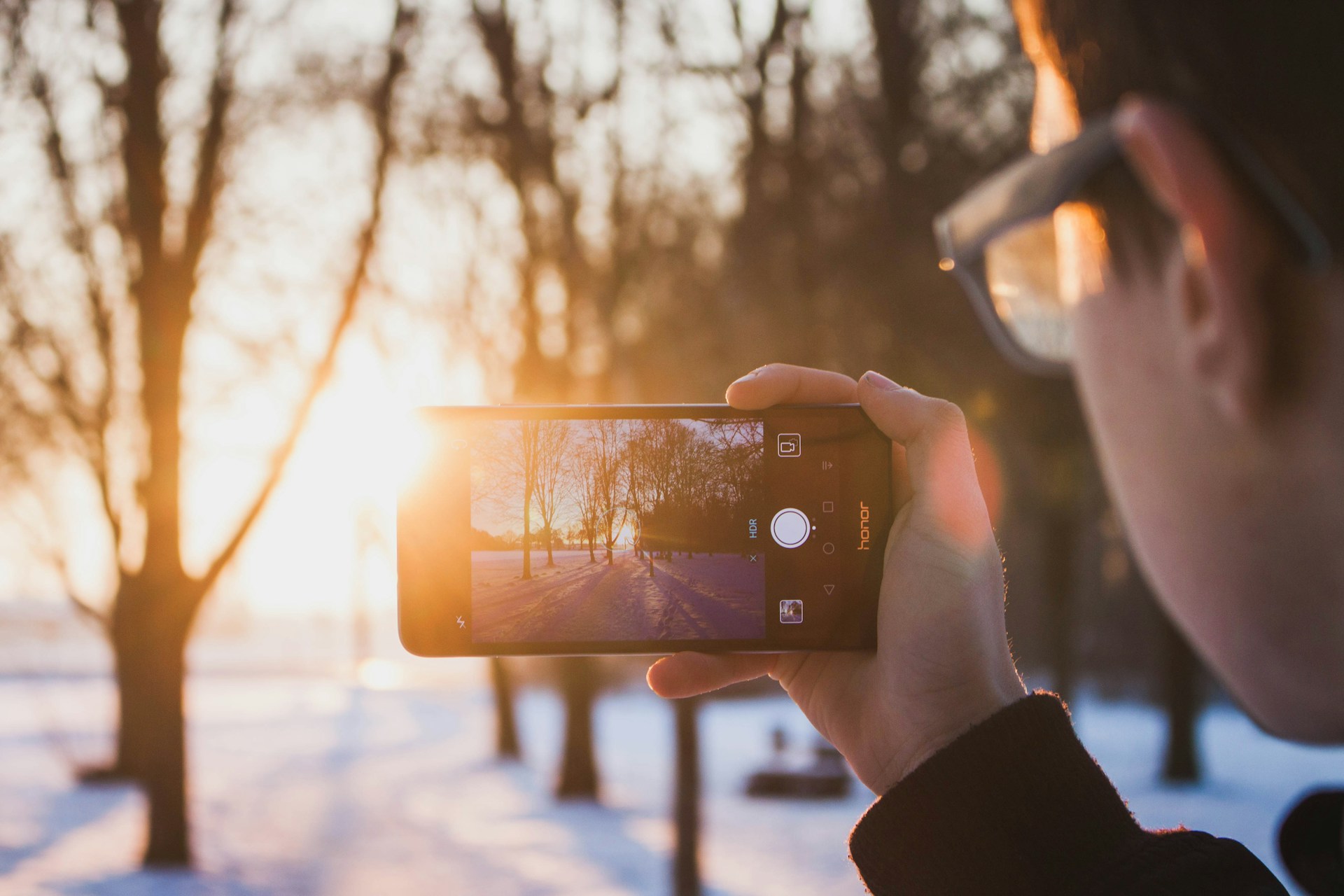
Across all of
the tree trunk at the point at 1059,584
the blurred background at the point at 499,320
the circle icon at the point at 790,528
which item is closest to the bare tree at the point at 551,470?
the circle icon at the point at 790,528

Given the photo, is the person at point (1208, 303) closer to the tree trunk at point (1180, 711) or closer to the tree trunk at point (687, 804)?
the tree trunk at point (687, 804)

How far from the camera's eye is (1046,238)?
3.69 feet

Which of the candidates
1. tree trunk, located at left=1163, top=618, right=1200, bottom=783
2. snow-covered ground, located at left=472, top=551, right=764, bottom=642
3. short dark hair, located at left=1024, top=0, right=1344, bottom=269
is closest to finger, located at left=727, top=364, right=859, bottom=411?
snow-covered ground, located at left=472, top=551, right=764, bottom=642

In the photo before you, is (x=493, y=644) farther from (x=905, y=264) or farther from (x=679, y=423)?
(x=905, y=264)

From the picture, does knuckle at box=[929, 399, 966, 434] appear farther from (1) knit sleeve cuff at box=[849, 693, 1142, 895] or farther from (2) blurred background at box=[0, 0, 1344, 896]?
(2) blurred background at box=[0, 0, 1344, 896]

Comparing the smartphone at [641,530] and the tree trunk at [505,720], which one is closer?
the smartphone at [641,530]

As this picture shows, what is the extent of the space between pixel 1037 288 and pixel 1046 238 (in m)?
0.08

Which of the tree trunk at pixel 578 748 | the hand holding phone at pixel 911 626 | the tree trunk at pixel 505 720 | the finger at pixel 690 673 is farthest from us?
the tree trunk at pixel 505 720

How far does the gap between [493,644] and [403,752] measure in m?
14.9

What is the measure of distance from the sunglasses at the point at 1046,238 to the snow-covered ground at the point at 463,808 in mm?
6844

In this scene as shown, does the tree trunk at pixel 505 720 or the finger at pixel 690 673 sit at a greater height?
the finger at pixel 690 673

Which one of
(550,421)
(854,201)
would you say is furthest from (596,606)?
(854,201)

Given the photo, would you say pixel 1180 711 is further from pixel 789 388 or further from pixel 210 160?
pixel 789 388

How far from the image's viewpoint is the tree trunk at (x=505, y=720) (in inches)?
595
